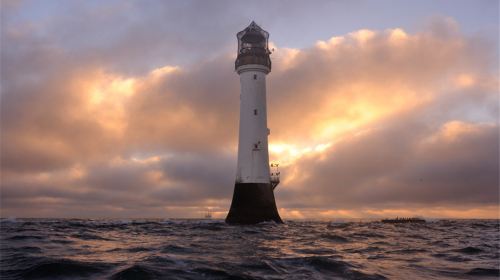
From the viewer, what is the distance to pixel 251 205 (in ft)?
136

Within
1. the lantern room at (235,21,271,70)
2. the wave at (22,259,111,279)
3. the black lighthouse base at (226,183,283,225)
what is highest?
the lantern room at (235,21,271,70)

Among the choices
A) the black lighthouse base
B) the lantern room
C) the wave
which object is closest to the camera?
the wave

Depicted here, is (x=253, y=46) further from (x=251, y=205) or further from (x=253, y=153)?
(x=251, y=205)

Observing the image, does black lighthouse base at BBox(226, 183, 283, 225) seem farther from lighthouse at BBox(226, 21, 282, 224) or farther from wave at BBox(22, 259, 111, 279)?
wave at BBox(22, 259, 111, 279)

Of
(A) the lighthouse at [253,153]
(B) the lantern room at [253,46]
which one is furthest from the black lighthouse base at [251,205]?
(B) the lantern room at [253,46]

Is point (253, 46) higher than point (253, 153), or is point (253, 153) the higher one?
point (253, 46)

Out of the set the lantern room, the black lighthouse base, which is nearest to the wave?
the black lighthouse base

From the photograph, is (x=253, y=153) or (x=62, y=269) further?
(x=253, y=153)

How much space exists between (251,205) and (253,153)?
209 inches

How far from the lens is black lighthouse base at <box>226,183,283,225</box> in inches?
1622

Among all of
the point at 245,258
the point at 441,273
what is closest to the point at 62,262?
the point at 245,258

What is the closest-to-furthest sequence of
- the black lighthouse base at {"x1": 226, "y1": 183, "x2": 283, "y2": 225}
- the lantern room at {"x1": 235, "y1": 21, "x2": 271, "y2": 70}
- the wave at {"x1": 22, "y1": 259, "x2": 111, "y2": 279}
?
the wave at {"x1": 22, "y1": 259, "x2": 111, "y2": 279}, the black lighthouse base at {"x1": 226, "y1": 183, "x2": 283, "y2": 225}, the lantern room at {"x1": 235, "y1": 21, "x2": 271, "y2": 70}

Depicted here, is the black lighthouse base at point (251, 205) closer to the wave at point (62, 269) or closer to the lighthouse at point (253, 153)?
the lighthouse at point (253, 153)

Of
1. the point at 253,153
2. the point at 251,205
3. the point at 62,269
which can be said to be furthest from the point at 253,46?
the point at 62,269
